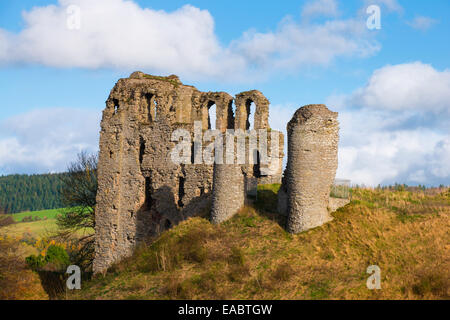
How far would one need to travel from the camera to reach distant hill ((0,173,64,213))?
115 meters

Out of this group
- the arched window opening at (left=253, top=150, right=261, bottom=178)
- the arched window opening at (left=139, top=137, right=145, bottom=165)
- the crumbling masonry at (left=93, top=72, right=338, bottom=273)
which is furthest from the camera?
the arched window opening at (left=139, top=137, right=145, bottom=165)

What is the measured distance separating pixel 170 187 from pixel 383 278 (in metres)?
12.7

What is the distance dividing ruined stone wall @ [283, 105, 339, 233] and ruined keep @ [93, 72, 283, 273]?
5.48 m

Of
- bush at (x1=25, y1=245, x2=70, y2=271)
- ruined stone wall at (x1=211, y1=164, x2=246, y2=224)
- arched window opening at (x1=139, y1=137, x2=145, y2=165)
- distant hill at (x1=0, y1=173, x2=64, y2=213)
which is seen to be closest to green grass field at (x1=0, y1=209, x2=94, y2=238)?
distant hill at (x1=0, y1=173, x2=64, y2=213)

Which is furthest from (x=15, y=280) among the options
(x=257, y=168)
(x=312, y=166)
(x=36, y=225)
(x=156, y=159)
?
(x=36, y=225)

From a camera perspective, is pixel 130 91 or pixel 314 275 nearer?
pixel 314 275

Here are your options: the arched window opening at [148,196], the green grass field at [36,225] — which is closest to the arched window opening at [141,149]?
the arched window opening at [148,196]

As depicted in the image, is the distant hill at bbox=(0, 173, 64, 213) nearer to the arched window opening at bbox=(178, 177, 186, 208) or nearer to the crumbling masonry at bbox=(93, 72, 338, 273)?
the crumbling masonry at bbox=(93, 72, 338, 273)

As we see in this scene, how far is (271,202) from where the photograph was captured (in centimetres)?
1920

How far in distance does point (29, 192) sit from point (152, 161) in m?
109

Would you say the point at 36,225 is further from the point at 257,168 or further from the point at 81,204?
the point at 257,168

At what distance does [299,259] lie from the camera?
14.5m
